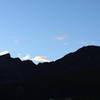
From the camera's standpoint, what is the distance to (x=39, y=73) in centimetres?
11181

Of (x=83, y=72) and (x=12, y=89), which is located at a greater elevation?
(x=83, y=72)

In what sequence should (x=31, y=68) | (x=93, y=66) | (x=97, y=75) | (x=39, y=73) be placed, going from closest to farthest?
1. (x=97, y=75)
2. (x=93, y=66)
3. (x=39, y=73)
4. (x=31, y=68)

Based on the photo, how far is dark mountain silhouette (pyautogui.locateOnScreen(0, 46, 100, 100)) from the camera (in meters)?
97.8

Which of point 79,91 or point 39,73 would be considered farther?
point 39,73

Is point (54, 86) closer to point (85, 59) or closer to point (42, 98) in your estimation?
point (42, 98)

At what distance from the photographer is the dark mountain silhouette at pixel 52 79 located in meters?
97.8

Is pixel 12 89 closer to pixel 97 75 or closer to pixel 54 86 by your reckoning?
pixel 54 86

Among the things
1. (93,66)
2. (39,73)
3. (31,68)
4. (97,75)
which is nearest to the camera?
(97,75)

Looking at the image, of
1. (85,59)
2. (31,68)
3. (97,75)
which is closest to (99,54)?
(85,59)

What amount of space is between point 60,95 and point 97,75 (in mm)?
15287

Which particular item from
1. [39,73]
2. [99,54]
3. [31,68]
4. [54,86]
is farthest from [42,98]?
[99,54]

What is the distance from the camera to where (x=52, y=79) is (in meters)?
104

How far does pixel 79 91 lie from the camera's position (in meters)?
98.4

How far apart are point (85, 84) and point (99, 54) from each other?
24940 millimetres
